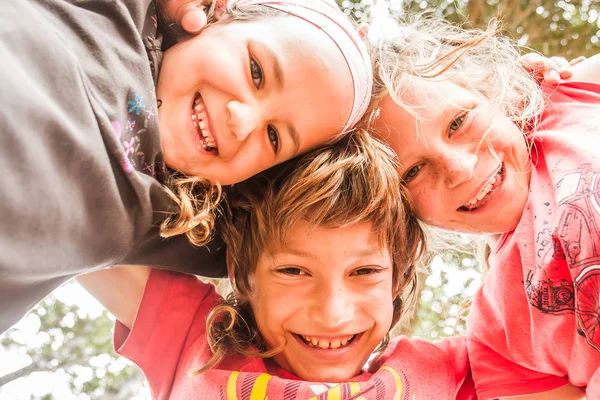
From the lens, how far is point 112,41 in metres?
0.92

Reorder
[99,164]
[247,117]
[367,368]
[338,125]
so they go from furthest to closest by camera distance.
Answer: [367,368]
[338,125]
[247,117]
[99,164]

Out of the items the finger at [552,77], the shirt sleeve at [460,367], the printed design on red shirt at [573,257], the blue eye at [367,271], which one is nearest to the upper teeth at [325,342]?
the blue eye at [367,271]

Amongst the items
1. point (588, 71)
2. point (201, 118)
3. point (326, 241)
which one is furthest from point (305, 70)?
point (588, 71)

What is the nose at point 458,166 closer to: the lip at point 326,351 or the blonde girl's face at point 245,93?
the blonde girl's face at point 245,93

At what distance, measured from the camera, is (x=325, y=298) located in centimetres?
111

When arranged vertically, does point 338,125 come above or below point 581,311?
above

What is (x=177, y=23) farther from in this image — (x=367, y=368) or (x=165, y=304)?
(x=367, y=368)

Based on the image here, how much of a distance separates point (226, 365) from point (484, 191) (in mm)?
612

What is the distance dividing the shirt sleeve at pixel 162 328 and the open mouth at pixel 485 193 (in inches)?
22.3

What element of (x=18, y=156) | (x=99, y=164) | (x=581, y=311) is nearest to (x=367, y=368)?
(x=581, y=311)

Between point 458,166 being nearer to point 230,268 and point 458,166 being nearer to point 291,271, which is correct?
point 291,271

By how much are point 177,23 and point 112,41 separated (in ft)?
0.63

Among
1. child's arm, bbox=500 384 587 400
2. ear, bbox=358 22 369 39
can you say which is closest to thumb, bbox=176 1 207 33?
ear, bbox=358 22 369 39

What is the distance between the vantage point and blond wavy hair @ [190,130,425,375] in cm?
113
